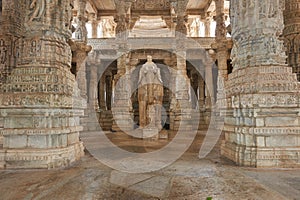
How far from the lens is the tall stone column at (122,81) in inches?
502

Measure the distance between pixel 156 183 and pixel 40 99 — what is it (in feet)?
8.94

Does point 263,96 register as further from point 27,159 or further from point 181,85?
point 181,85

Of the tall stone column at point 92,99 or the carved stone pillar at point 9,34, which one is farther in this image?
the tall stone column at point 92,99

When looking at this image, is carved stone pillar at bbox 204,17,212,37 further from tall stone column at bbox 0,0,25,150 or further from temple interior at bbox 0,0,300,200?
tall stone column at bbox 0,0,25,150

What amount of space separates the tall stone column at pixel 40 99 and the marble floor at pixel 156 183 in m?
0.35

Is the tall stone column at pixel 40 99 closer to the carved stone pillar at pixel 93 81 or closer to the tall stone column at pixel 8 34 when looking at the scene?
the tall stone column at pixel 8 34

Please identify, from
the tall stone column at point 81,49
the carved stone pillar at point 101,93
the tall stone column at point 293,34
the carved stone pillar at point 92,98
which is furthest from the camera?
the carved stone pillar at point 101,93

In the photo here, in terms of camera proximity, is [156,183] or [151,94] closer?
[156,183]

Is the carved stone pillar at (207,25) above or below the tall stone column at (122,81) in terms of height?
above

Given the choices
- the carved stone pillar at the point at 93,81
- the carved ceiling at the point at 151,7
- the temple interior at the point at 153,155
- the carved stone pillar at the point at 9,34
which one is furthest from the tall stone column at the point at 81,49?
the temple interior at the point at 153,155

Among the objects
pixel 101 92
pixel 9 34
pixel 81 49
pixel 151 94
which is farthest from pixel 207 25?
pixel 9 34

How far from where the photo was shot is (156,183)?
119 inches

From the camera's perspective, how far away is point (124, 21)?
1392 centimetres

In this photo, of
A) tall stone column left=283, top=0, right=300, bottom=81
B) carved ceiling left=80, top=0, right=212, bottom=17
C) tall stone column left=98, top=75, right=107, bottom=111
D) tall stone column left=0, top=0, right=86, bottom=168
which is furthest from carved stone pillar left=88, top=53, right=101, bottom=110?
tall stone column left=283, top=0, right=300, bottom=81
